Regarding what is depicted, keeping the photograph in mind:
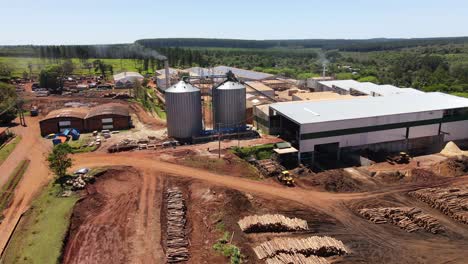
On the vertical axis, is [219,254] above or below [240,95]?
below

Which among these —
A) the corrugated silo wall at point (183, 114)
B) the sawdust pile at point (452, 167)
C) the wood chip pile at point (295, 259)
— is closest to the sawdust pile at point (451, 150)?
the sawdust pile at point (452, 167)

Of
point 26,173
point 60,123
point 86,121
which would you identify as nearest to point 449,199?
point 26,173

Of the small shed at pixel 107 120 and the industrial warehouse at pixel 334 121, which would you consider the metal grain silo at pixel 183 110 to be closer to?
the industrial warehouse at pixel 334 121

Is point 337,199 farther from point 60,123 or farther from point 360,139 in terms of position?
point 60,123

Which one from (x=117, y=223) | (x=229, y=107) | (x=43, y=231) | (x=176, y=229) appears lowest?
(x=117, y=223)

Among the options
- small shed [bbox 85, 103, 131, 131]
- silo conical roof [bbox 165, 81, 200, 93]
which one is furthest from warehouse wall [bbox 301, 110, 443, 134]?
small shed [bbox 85, 103, 131, 131]

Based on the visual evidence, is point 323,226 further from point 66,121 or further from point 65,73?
point 65,73

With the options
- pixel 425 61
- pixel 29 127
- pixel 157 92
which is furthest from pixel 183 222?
pixel 425 61
